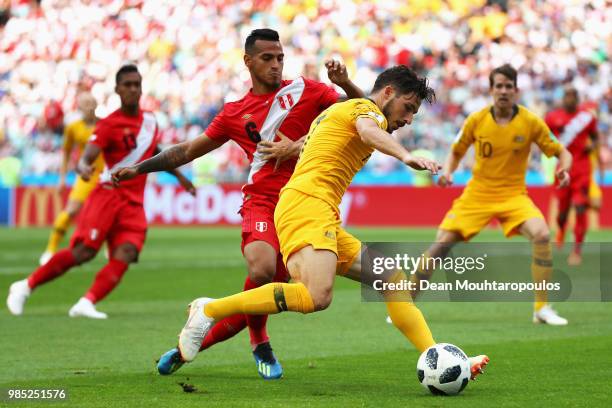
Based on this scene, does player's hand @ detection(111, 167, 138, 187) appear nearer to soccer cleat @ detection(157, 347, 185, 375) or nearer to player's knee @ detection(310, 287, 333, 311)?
soccer cleat @ detection(157, 347, 185, 375)

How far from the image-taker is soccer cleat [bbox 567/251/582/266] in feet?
57.4

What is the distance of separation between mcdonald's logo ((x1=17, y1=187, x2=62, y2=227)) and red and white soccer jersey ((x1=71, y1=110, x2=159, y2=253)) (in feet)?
58.0

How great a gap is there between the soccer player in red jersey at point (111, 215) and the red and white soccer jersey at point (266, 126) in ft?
12.4

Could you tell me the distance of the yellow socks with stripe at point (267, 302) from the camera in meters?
6.36

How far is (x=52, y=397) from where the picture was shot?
20.6 ft

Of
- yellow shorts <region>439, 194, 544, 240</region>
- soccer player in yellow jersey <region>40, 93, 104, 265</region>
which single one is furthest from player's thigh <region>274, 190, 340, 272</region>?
soccer player in yellow jersey <region>40, 93, 104, 265</region>

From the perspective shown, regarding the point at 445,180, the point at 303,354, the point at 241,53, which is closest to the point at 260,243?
the point at 303,354

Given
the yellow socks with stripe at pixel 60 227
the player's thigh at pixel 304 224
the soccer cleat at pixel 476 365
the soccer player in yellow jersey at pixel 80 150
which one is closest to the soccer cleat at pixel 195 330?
the player's thigh at pixel 304 224

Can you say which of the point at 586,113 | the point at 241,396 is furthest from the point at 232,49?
the point at 241,396

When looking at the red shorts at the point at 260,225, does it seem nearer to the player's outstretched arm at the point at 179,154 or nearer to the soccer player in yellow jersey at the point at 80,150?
the player's outstretched arm at the point at 179,154

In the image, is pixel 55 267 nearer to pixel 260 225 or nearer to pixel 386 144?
pixel 260 225

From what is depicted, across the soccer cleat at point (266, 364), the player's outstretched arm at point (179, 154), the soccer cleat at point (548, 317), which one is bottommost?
the soccer cleat at point (548, 317)

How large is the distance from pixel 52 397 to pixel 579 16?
26.9 meters

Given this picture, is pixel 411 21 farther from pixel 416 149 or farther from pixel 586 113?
pixel 586 113
